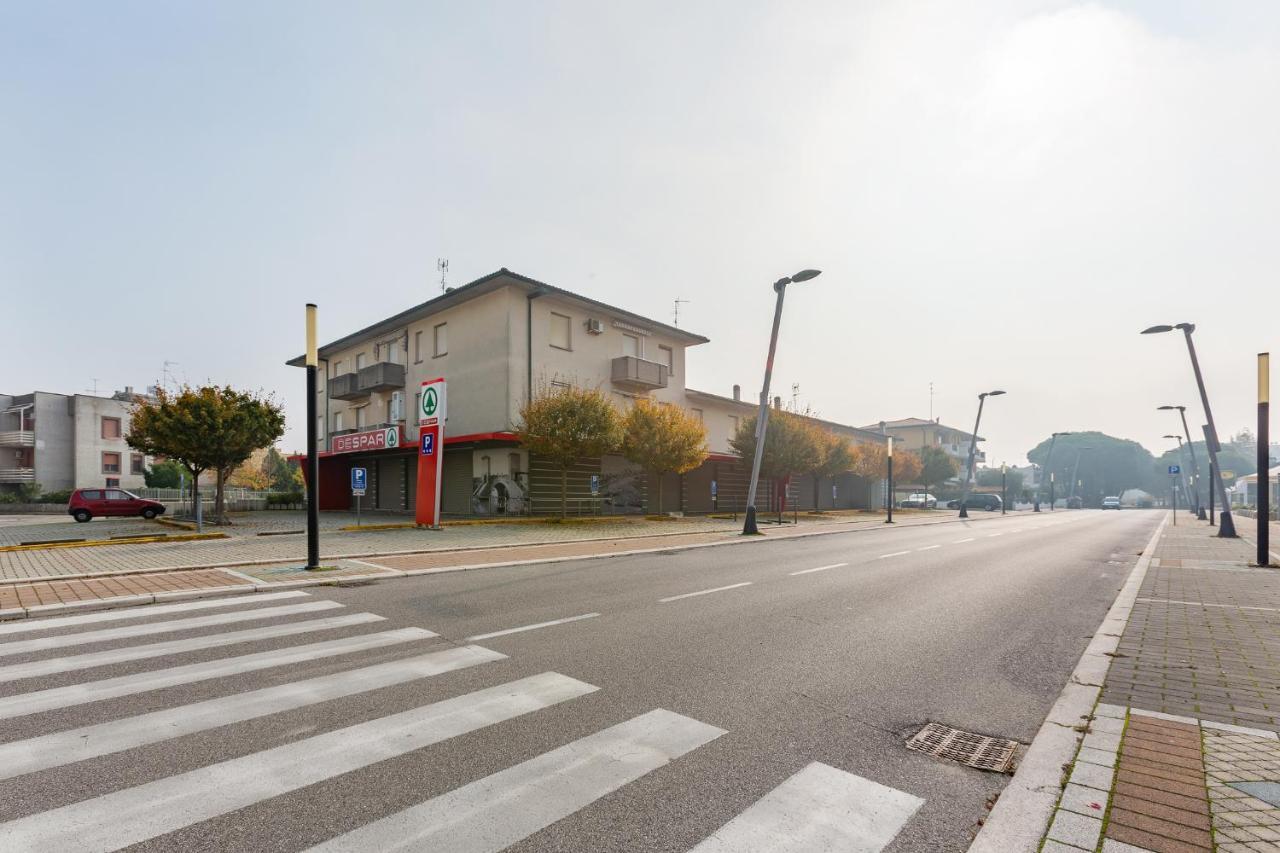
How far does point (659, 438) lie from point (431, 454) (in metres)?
9.29

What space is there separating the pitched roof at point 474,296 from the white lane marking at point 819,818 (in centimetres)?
2458

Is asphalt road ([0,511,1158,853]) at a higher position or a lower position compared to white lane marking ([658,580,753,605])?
higher

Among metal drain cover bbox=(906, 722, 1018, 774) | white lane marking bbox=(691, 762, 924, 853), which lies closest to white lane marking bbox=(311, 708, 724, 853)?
white lane marking bbox=(691, 762, 924, 853)

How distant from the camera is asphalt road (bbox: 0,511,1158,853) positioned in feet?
9.45

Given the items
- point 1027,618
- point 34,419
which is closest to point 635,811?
point 1027,618

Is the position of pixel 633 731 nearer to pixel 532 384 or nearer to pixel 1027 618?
pixel 1027 618

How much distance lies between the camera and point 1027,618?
303 inches

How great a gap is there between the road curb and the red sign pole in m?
17.4

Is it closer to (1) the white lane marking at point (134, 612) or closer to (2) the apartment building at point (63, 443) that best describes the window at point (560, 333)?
(1) the white lane marking at point (134, 612)

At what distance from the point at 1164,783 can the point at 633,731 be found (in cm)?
277

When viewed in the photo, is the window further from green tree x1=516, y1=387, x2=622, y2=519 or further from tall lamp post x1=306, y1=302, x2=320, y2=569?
tall lamp post x1=306, y1=302, x2=320, y2=569

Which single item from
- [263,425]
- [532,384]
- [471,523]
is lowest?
[471,523]

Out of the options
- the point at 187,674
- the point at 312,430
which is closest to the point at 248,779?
the point at 187,674

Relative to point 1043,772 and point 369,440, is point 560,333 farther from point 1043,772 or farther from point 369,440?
point 1043,772
